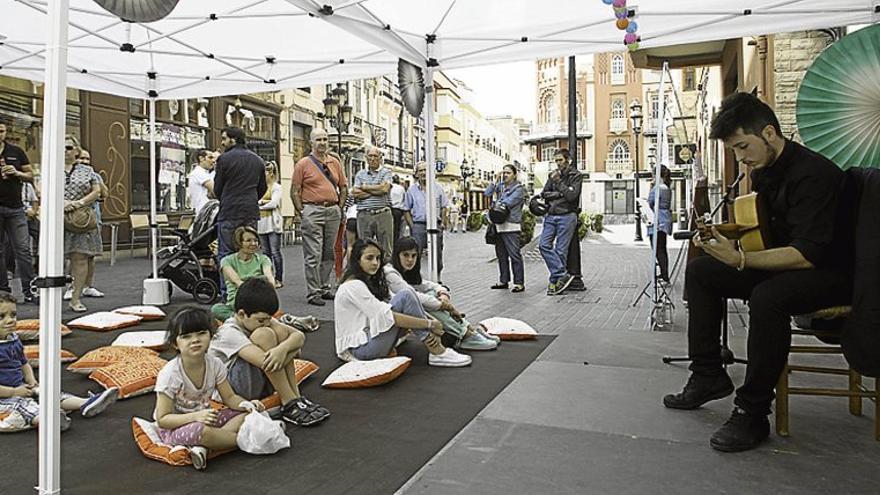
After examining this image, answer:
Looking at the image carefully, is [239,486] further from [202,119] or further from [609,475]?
[202,119]

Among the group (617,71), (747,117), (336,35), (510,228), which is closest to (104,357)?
(336,35)

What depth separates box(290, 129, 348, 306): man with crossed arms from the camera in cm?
815

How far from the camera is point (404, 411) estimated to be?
3758 mm

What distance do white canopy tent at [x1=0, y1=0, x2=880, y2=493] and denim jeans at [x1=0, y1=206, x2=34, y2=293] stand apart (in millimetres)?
1579

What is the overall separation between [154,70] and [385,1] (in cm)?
366

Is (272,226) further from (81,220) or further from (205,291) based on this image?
(81,220)

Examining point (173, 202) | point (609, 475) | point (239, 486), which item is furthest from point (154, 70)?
point (173, 202)

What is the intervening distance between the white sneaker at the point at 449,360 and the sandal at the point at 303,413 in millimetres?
1292

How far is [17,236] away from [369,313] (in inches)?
210

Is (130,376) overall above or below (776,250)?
below

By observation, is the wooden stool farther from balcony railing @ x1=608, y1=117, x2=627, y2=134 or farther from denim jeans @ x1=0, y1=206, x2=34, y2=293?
balcony railing @ x1=608, y1=117, x2=627, y2=134

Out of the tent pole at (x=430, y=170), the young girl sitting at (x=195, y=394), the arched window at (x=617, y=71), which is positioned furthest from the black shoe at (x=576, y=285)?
the arched window at (x=617, y=71)

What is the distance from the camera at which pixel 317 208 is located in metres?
8.23

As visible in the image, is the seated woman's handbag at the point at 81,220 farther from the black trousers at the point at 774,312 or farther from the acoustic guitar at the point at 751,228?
the black trousers at the point at 774,312
